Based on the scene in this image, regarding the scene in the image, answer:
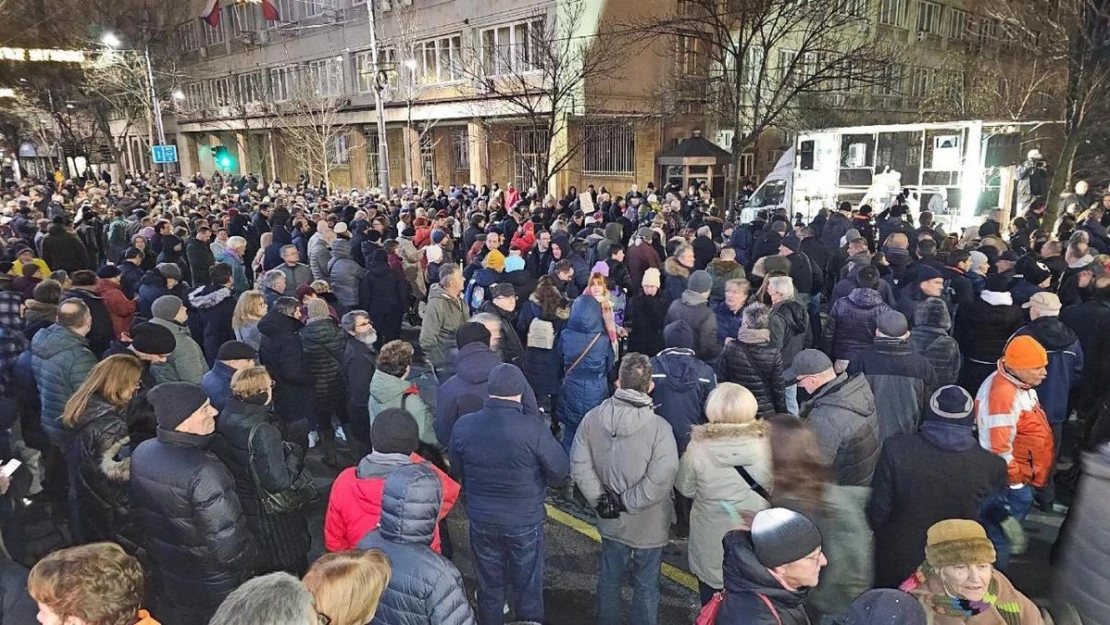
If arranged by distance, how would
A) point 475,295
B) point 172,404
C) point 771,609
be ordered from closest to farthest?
1. point 771,609
2. point 172,404
3. point 475,295

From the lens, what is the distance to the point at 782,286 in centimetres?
649

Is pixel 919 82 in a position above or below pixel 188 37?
below

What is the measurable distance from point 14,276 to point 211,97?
42.9m

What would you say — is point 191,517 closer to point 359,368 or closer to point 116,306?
point 359,368

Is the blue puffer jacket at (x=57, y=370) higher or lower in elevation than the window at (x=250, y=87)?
lower

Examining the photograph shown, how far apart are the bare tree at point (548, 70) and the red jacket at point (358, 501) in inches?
698

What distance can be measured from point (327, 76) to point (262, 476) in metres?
35.8

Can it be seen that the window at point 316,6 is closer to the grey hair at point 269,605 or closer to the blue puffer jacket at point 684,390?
the blue puffer jacket at point 684,390

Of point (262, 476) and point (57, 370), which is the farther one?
point (57, 370)

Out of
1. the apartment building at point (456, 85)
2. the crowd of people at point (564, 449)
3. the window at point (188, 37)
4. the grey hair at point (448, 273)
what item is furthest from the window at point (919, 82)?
the window at point (188, 37)

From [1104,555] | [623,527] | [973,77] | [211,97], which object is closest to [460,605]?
[623,527]

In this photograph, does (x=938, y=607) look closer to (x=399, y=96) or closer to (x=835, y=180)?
(x=835, y=180)

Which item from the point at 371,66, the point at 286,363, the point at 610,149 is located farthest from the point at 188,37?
the point at 286,363

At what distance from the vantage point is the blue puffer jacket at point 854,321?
6.28 meters
